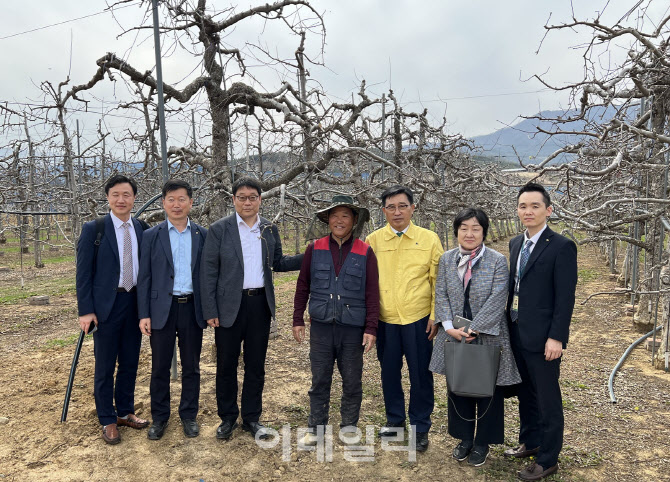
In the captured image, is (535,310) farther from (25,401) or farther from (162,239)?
(25,401)

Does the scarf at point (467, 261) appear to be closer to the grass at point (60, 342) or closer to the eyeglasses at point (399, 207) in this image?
the eyeglasses at point (399, 207)

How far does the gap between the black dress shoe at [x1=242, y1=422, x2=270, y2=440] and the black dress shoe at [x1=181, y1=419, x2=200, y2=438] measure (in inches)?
13.8

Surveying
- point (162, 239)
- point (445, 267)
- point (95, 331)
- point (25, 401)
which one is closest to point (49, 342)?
point (25, 401)

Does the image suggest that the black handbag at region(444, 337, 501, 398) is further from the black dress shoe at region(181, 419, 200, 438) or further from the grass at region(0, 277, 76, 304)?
the grass at region(0, 277, 76, 304)

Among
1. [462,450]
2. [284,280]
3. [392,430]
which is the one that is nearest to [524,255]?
[462,450]

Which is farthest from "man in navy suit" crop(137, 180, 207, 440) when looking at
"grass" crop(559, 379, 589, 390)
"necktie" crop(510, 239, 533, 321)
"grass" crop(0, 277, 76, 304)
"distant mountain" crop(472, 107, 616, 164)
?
"grass" crop(0, 277, 76, 304)

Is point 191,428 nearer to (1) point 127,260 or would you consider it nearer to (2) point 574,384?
(1) point 127,260

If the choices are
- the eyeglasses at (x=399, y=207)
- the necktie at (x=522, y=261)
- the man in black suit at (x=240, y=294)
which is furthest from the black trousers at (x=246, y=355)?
the necktie at (x=522, y=261)

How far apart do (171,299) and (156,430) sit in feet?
3.20

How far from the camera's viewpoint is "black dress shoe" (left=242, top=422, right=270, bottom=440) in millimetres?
3250

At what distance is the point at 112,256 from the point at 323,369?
5.39 feet

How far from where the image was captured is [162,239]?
3.11 metres

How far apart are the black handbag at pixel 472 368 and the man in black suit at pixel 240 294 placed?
1.27 m

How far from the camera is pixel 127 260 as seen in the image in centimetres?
316
